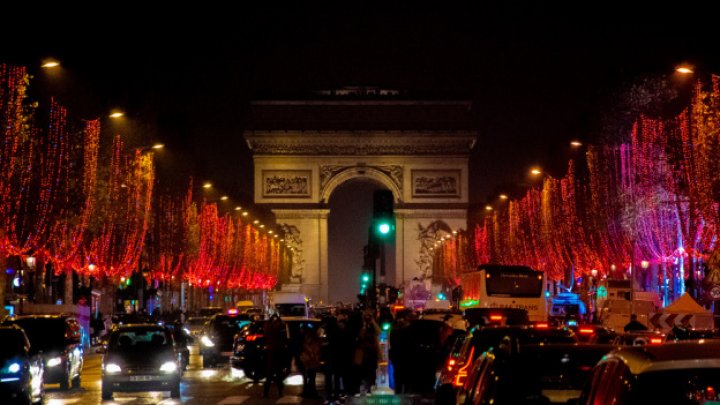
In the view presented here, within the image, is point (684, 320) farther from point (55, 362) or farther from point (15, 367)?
point (15, 367)

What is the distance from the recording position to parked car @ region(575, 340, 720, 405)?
21.6 feet

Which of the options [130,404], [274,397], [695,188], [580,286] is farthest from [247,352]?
[580,286]

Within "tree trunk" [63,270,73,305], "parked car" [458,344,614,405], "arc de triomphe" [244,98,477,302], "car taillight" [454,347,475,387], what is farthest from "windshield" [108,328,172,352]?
"arc de triomphe" [244,98,477,302]

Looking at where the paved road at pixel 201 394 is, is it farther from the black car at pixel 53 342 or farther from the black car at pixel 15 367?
the black car at pixel 15 367

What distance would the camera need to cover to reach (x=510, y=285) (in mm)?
49375

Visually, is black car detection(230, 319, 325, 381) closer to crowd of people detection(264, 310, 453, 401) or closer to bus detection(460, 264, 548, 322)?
crowd of people detection(264, 310, 453, 401)

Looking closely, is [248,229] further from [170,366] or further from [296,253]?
[170,366]

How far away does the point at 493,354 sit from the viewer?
1028 centimetres

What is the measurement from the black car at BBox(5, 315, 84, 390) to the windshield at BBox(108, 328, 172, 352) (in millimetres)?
1762

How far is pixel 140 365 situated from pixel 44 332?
3.24 m

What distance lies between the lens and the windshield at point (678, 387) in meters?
6.55

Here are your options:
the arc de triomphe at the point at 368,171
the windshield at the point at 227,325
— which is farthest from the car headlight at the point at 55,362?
the arc de triomphe at the point at 368,171

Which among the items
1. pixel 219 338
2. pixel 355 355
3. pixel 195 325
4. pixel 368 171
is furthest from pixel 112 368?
pixel 368 171

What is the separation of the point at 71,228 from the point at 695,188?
2209cm
